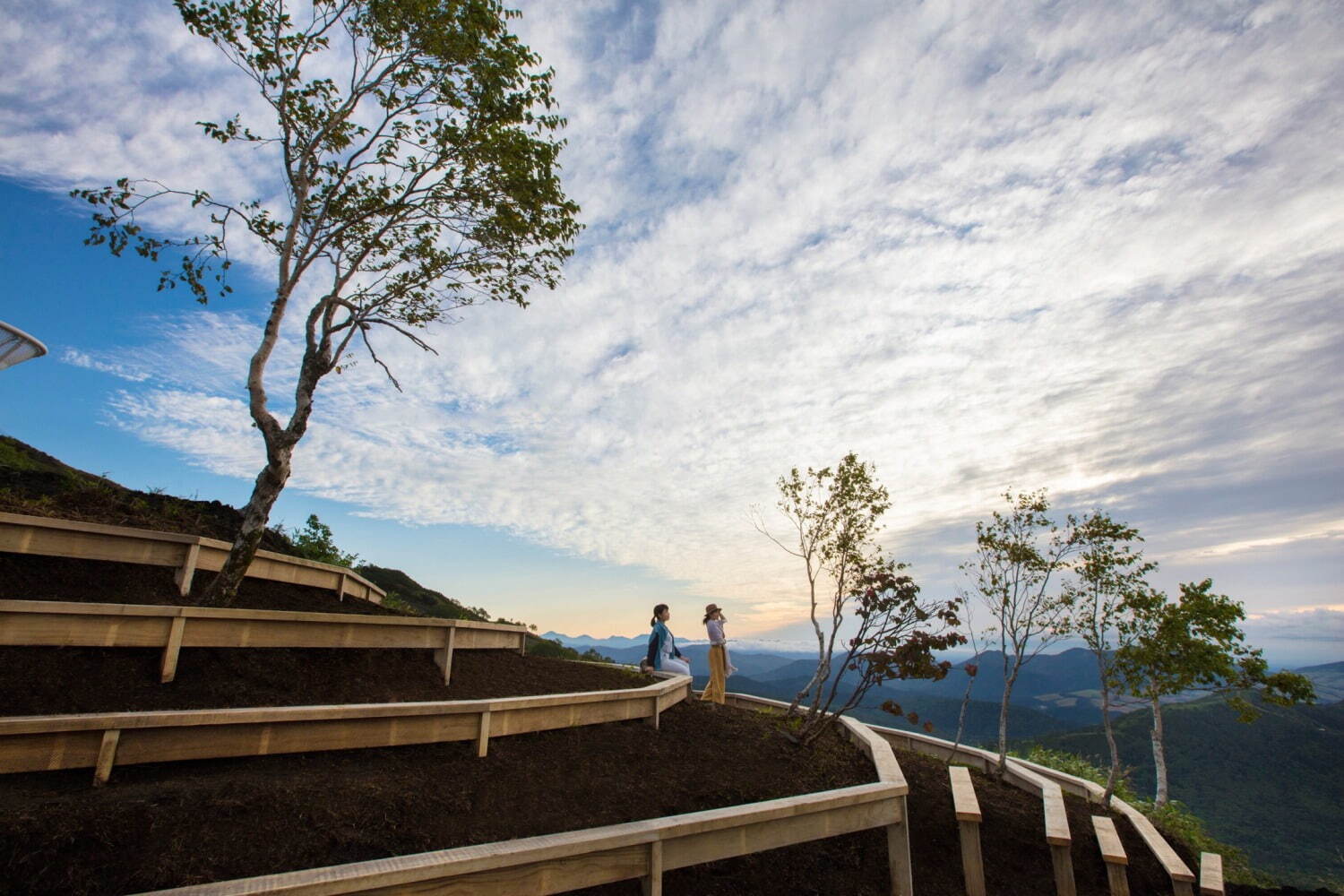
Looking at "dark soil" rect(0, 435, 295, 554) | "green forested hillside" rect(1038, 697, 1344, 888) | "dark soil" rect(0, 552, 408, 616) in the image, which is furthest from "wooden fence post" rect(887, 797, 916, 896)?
"green forested hillside" rect(1038, 697, 1344, 888)

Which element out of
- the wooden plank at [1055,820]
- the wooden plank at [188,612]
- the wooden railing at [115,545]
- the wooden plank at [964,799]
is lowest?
the wooden plank at [1055,820]

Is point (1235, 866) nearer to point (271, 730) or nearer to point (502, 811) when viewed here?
point (502, 811)

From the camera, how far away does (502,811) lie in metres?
4.92

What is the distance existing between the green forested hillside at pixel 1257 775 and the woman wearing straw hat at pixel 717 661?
9063 centimetres

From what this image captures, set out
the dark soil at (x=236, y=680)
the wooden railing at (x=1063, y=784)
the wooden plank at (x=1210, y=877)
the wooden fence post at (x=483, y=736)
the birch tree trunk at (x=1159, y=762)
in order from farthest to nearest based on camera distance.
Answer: the birch tree trunk at (x=1159, y=762)
the wooden railing at (x=1063, y=784)
the wooden plank at (x=1210, y=877)
the wooden fence post at (x=483, y=736)
the dark soil at (x=236, y=680)

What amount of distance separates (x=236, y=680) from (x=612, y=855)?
466 cm

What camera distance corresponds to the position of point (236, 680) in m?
5.95

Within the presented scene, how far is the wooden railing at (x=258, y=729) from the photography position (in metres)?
4.14

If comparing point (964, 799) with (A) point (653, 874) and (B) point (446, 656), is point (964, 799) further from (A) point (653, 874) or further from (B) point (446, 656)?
(B) point (446, 656)

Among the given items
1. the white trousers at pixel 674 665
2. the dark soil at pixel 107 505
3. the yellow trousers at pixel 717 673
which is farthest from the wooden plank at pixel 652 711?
the dark soil at pixel 107 505

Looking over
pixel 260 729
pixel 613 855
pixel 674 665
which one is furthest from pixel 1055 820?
pixel 260 729

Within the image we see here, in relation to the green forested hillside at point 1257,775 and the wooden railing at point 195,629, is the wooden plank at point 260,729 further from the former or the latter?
the green forested hillside at point 1257,775

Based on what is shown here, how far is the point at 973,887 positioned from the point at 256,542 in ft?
27.1

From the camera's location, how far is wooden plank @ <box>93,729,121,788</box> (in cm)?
423
